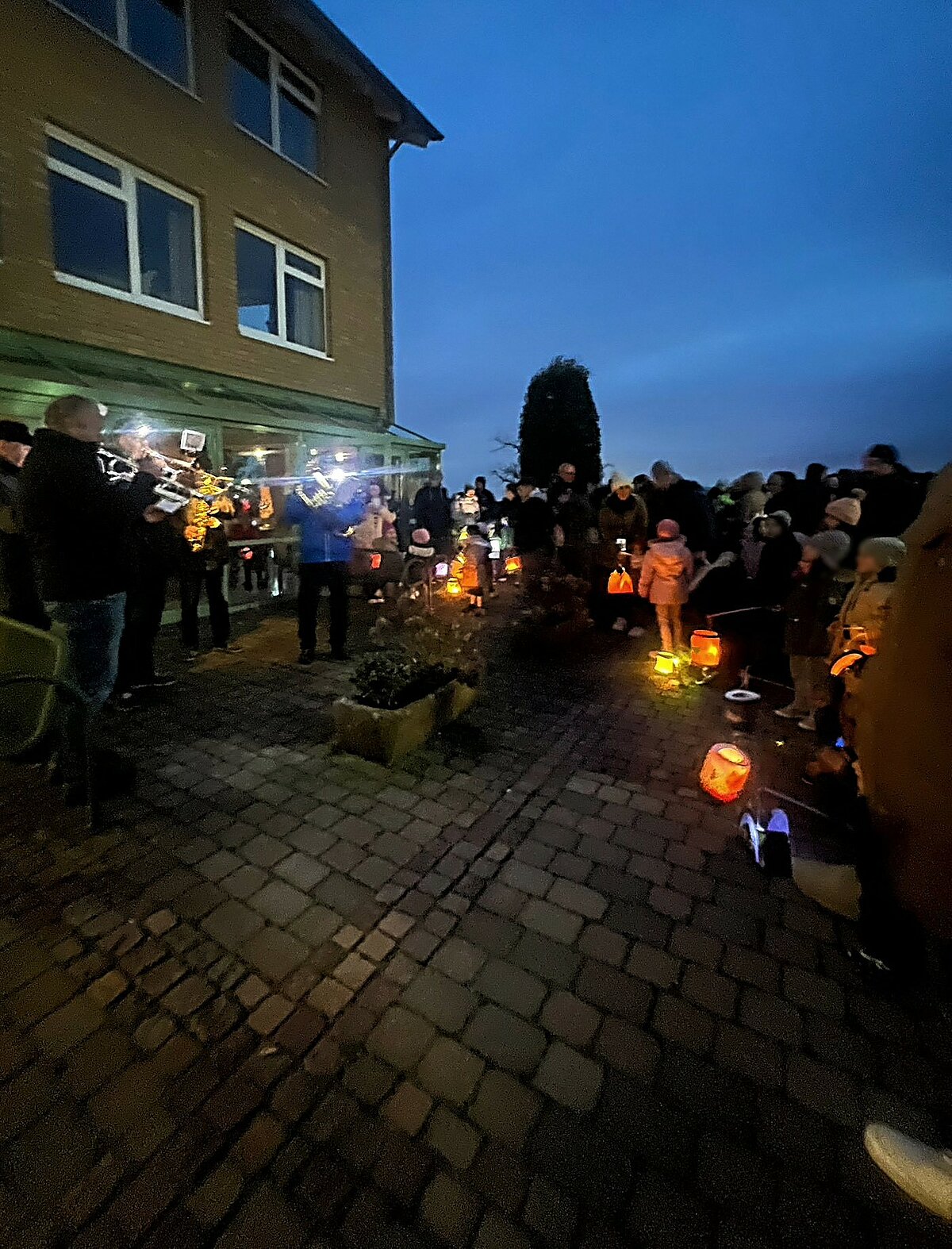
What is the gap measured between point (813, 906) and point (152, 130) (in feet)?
39.4

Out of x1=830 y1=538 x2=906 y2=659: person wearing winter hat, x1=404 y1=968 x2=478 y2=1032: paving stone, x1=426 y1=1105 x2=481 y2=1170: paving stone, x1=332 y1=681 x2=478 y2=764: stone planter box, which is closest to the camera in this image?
x1=426 y1=1105 x2=481 y2=1170: paving stone

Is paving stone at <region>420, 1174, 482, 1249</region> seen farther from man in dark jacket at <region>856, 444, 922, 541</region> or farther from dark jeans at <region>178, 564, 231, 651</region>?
dark jeans at <region>178, 564, 231, 651</region>

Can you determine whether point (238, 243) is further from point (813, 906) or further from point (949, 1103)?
point (949, 1103)

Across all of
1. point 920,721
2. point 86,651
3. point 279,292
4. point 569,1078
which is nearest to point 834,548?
point 920,721

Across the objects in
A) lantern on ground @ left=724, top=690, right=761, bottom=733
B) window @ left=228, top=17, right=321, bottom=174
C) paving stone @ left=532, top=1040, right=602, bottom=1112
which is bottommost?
paving stone @ left=532, top=1040, right=602, bottom=1112

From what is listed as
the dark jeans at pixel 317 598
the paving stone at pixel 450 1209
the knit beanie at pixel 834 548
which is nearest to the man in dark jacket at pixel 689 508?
the knit beanie at pixel 834 548

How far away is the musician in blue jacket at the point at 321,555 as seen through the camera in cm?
635

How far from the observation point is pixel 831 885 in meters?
3.02

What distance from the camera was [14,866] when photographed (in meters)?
3.12

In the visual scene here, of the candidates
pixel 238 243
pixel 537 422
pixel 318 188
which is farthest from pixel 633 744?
pixel 537 422

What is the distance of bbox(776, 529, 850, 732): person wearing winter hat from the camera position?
195 inches

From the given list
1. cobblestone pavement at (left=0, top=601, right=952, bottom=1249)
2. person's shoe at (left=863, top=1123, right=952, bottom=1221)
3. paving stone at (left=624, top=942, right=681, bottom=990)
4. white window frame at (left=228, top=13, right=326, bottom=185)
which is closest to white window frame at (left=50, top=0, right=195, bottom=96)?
white window frame at (left=228, top=13, right=326, bottom=185)

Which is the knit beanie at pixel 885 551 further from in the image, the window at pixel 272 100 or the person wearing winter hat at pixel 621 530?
the window at pixel 272 100

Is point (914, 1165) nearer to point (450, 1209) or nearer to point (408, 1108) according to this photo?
point (450, 1209)
